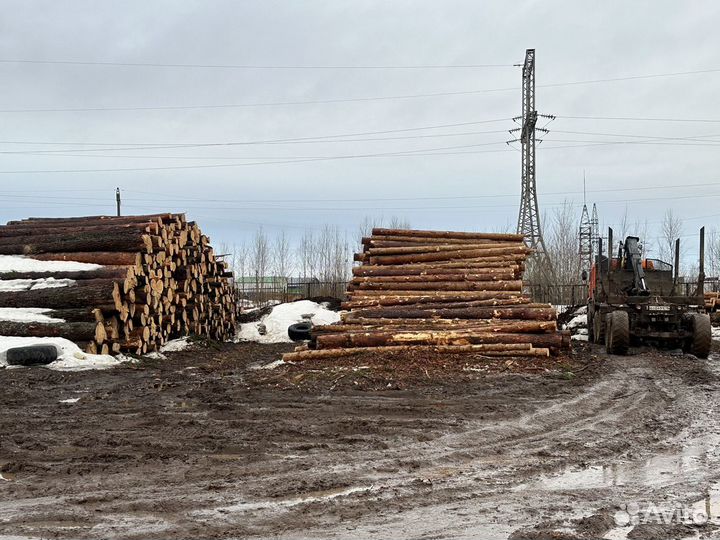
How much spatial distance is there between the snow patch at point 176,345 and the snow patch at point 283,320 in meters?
4.46

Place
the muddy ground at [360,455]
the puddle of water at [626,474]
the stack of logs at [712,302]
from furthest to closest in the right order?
the stack of logs at [712,302], the puddle of water at [626,474], the muddy ground at [360,455]

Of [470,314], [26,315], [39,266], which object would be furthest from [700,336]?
[39,266]

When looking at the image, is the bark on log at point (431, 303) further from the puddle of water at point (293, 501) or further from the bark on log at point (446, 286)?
the puddle of water at point (293, 501)

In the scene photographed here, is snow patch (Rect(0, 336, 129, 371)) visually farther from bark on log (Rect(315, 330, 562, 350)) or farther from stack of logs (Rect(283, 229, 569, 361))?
bark on log (Rect(315, 330, 562, 350))

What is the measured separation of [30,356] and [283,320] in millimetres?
11933

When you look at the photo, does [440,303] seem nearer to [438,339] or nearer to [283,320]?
[438,339]

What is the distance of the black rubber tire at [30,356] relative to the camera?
12.9 meters

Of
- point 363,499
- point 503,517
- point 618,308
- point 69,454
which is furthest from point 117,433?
point 618,308

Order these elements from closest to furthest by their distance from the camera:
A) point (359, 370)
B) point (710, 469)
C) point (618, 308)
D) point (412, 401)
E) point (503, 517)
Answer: point (503, 517) → point (710, 469) → point (412, 401) → point (359, 370) → point (618, 308)

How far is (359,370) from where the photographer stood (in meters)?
11.4

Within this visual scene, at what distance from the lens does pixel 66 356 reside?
44.4 ft

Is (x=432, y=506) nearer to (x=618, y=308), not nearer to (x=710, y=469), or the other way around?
(x=710, y=469)

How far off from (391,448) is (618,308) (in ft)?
38.0

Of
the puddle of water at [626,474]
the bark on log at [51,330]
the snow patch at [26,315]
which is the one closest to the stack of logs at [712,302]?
the bark on log at [51,330]
